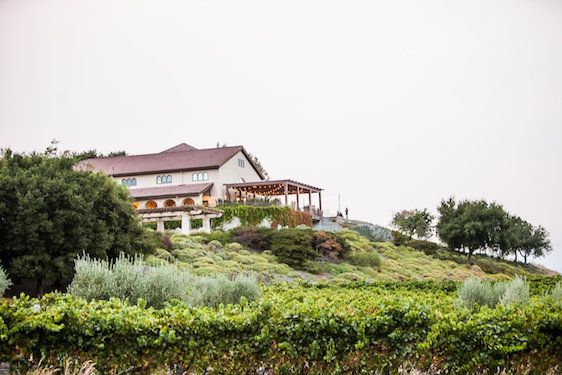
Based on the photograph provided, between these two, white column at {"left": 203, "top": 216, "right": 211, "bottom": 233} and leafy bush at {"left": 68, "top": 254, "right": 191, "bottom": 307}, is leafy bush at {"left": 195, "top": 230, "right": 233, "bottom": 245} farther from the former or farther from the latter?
leafy bush at {"left": 68, "top": 254, "right": 191, "bottom": 307}

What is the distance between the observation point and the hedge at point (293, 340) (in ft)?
29.3

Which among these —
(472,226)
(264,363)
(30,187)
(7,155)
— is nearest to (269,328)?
(264,363)

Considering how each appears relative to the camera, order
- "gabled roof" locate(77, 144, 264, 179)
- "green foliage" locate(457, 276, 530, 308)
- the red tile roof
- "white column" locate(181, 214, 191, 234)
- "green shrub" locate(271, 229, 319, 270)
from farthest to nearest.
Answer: "gabled roof" locate(77, 144, 264, 179)
the red tile roof
"white column" locate(181, 214, 191, 234)
"green shrub" locate(271, 229, 319, 270)
"green foliage" locate(457, 276, 530, 308)

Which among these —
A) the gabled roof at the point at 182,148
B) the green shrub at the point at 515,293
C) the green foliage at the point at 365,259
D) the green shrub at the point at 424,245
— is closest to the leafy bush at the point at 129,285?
the green shrub at the point at 515,293

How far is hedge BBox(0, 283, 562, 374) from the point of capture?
8930mm

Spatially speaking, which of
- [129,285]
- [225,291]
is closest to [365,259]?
[225,291]

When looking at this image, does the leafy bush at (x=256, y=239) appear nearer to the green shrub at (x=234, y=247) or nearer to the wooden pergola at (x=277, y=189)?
the green shrub at (x=234, y=247)

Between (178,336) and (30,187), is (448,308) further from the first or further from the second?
(30,187)

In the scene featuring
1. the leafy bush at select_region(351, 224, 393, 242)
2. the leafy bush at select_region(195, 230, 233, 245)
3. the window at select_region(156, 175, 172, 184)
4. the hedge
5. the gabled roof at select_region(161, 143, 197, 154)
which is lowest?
the hedge

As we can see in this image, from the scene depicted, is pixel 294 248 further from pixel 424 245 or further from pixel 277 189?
pixel 424 245

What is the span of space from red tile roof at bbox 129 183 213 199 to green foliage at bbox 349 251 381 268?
1626 cm

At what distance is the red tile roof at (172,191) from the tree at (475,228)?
22322mm

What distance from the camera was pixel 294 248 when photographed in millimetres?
40156

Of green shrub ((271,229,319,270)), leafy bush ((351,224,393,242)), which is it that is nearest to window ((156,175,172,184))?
leafy bush ((351,224,393,242))
